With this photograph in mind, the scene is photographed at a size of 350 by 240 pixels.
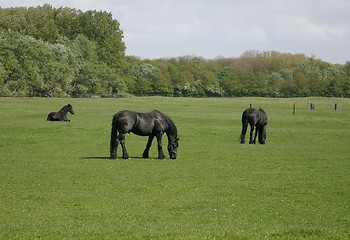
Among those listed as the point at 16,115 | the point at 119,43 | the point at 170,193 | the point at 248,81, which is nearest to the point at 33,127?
the point at 16,115

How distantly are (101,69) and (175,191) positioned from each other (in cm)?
8704

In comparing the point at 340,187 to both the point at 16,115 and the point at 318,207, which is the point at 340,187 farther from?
the point at 16,115

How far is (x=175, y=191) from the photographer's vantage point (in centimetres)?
1783

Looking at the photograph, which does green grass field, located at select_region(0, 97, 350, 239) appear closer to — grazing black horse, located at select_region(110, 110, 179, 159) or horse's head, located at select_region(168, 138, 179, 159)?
horse's head, located at select_region(168, 138, 179, 159)

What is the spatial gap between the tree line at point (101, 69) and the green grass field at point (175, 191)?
4150 centimetres

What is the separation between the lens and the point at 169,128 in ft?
86.4

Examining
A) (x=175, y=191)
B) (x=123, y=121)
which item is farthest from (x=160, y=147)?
(x=175, y=191)

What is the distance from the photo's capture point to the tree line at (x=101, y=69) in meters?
85.0

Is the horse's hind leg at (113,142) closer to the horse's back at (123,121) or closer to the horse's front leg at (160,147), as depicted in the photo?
the horse's back at (123,121)

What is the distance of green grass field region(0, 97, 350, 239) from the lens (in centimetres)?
1256

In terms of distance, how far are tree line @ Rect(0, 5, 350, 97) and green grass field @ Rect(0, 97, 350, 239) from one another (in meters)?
41.5

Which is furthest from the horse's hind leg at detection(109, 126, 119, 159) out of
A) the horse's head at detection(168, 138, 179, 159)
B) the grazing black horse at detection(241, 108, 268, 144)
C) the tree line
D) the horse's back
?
the tree line

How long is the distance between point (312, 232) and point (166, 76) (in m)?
135

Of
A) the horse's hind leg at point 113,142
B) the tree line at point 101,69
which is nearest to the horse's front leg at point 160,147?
the horse's hind leg at point 113,142
